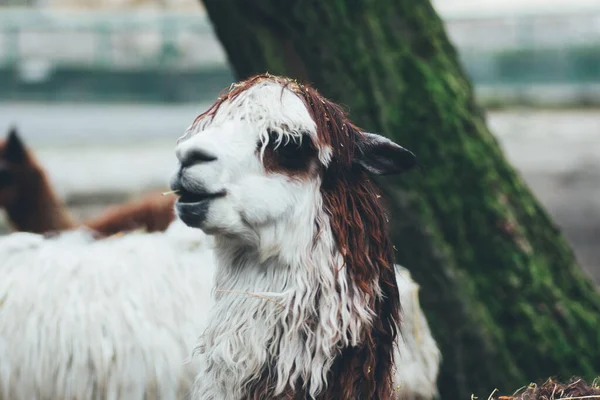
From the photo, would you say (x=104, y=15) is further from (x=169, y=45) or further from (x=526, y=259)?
(x=526, y=259)

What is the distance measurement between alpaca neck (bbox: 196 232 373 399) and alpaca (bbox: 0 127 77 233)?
15.2ft

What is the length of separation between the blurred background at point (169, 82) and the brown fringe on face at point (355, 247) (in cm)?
1028

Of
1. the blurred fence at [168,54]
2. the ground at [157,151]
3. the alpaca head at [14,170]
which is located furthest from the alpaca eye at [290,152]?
the blurred fence at [168,54]

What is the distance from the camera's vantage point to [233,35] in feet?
15.2

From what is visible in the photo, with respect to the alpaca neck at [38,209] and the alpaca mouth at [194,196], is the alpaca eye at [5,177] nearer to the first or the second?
the alpaca neck at [38,209]

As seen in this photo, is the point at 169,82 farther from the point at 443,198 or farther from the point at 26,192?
the point at 443,198

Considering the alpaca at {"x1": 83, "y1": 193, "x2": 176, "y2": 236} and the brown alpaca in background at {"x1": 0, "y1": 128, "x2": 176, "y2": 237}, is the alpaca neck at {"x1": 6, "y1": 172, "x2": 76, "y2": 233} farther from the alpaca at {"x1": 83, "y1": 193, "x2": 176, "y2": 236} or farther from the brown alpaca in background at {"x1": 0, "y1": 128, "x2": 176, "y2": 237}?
the alpaca at {"x1": 83, "y1": 193, "x2": 176, "y2": 236}

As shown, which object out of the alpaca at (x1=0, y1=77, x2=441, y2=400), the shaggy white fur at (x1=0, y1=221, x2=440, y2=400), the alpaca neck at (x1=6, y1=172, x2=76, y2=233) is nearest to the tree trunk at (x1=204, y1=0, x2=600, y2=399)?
the shaggy white fur at (x1=0, y1=221, x2=440, y2=400)

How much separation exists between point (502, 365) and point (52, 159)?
1003 cm

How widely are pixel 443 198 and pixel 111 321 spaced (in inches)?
76.6

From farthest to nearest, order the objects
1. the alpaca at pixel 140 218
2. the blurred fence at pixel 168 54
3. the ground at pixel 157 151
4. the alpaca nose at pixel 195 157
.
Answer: the blurred fence at pixel 168 54 → the ground at pixel 157 151 → the alpaca at pixel 140 218 → the alpaca nose at pixel 195 157

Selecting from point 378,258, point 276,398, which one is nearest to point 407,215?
point 378,258

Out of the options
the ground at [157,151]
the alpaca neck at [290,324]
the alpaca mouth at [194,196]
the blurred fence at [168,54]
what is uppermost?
the blurred fence at [168,54]

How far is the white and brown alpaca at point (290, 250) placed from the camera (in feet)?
8.50
